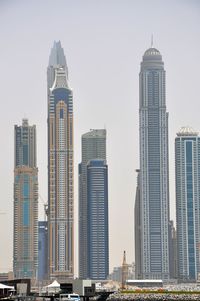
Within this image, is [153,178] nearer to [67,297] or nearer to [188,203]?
[188,203]

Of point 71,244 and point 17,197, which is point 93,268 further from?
point 17,197

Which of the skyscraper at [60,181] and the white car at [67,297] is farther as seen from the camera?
the skyscraper at [60,181]

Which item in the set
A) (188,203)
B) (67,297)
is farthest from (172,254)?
(67,297)

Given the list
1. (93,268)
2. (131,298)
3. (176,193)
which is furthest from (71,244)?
(131,298)

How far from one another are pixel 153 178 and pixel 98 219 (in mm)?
8867

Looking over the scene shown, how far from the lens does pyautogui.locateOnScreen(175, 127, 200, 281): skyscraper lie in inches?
5753

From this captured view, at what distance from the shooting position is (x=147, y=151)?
153 metres

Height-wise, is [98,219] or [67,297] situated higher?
[98,219]

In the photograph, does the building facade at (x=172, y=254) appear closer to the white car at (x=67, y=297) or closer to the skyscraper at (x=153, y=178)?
the skyscraper at (x=153, y=178)

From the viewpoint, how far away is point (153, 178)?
493ft

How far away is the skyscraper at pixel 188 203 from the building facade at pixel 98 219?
923cm

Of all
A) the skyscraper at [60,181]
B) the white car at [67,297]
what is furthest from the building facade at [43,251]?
the white car at [67,297]

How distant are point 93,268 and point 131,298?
92.0 meters

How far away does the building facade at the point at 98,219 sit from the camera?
477 ft
